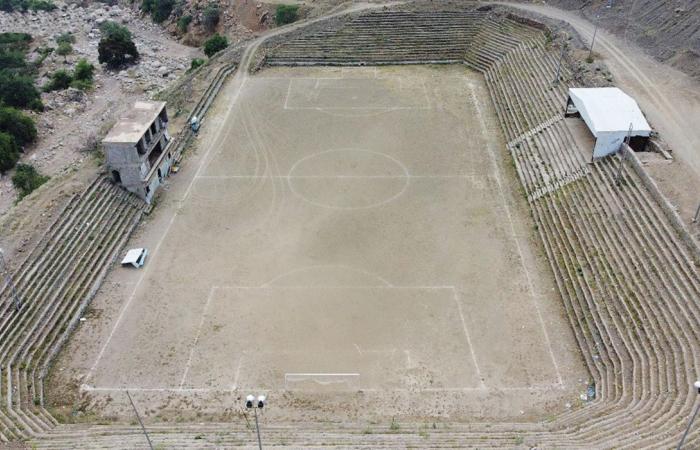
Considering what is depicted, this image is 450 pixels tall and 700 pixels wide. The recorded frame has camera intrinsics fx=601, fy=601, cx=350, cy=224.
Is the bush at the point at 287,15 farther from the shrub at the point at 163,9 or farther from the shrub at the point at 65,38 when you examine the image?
the shrub at the point at 65,38

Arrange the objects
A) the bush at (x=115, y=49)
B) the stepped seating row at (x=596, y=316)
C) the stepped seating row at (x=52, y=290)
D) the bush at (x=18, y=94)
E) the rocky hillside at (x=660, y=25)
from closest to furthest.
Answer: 1. the stepped seating row at (x=596, y=316)
2. the stepped seating row at (x=52, y=290)
3. the rocky hillside at (x=660, y=25)
4. the bush at (x=18, y=94)
5. the bush at (x=115, y=49)

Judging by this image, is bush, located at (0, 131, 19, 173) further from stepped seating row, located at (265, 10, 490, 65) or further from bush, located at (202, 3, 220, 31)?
bush, located at (202, 3, 220, 31)

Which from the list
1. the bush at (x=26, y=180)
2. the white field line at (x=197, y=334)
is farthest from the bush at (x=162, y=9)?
the white field line at (x=197, y=334)

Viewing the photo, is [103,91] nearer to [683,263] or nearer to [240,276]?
[240,276]

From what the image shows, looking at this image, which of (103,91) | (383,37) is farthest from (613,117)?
(103,91)

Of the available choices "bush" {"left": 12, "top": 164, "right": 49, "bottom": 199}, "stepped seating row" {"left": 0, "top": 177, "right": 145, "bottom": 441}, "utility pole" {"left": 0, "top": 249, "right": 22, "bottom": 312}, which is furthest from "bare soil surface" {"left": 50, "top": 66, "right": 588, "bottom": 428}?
"bush" {"left": 12, "top": 164, "right": 49, "bottom": 199}

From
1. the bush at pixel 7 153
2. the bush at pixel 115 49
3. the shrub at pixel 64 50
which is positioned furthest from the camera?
the shrub at pixel 64 50

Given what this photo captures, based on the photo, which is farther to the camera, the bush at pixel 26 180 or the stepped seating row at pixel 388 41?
the stepped seating row at pixel 388 41
